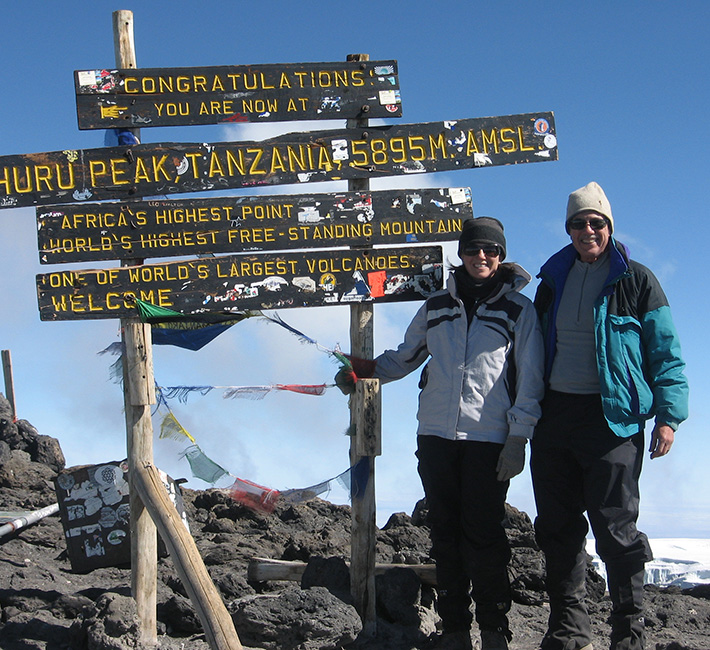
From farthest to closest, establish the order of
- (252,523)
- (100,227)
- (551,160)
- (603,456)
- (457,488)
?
(252,523) < (551,160) < (100,227) < (457,488) < (603,456)

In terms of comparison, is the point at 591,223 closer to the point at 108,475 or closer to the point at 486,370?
the point at 486,370

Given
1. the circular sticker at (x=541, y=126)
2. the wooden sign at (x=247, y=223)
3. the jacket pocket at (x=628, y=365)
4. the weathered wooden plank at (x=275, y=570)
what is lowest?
the weathered wooden plank at (x=275, y=570)

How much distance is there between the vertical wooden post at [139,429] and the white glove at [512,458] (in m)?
2.45

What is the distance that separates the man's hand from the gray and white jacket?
2.15 feet

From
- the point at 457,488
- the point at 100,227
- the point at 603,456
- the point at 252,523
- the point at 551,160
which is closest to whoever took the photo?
the point at 603,456

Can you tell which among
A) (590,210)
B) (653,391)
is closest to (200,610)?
(653,391)

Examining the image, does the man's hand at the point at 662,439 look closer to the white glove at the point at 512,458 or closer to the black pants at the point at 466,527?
the white glove at the point at 512,458

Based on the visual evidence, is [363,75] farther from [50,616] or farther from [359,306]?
[50,616]

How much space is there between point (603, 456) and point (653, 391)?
0.46 m

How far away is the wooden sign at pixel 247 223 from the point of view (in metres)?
5.84

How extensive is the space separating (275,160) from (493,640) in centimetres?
349

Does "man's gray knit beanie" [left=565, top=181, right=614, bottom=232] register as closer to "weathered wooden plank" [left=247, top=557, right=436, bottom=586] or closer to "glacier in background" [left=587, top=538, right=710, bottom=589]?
"weathered wooden plank" [left=247, top=557, right=436, bottom=586]

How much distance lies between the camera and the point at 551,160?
623 cm

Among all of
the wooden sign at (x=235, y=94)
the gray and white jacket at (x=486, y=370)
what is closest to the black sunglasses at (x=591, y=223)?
the gray and white jacket at (x=486, y=370)
